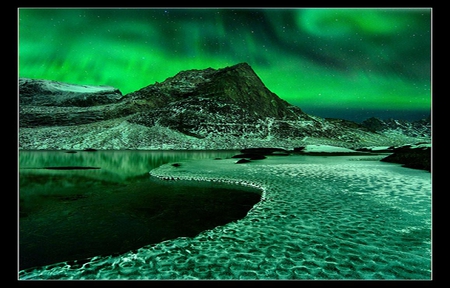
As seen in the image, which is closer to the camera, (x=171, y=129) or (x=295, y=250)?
(x=295, y=250)

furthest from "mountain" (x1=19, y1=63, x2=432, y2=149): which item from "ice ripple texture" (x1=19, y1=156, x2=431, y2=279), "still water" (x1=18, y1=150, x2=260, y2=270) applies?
"ice ripple texture" (x1=19, y1=156, x2=431, y2=279)

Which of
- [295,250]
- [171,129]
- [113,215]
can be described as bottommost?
[113,215]

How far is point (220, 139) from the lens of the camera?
5256 inches

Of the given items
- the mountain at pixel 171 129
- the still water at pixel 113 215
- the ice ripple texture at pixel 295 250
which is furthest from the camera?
the mountain at pixel 171 129

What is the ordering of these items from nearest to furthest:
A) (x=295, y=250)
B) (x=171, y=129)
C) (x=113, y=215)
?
(x=295, y=250) < (x=113, y=215) < (x=171, y=129)

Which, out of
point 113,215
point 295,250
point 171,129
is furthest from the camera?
point 171,129

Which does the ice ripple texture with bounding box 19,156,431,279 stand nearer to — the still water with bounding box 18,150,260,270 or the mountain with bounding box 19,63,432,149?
the still water with bounding box 18,150,260,270

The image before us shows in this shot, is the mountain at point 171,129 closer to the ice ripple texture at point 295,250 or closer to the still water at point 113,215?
the still water at point 113,215

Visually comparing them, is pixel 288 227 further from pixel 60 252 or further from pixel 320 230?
pixel 60 252

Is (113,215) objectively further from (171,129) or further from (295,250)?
(171,129)

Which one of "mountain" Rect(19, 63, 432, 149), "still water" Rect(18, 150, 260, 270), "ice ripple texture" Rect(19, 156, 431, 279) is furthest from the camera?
"mountain" Rect(19, 63, 432, 149)

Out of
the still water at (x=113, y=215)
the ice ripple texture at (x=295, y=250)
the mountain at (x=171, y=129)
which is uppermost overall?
the mountain at (x=171, y=129)

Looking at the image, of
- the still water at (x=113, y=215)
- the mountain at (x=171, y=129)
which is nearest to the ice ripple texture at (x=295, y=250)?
the still water at (x=113, y=215)

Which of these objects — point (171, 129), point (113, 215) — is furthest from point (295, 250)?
point (171, 129)
